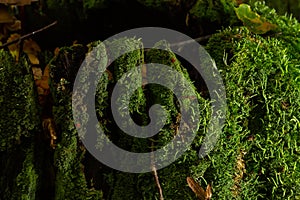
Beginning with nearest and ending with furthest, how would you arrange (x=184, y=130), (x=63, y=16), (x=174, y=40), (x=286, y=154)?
(x=184, y=130) → (x=286, y=154) → (x=174, y=40) → (x=63, y=16)

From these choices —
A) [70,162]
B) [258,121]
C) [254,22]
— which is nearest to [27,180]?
Answer: [70,162]

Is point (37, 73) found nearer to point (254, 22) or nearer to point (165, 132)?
point (165, 132)

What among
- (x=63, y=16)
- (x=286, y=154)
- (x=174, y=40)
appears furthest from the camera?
(x=63, y=16)

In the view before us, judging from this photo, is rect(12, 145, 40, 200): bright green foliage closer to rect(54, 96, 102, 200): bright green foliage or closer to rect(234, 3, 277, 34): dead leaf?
rect(54, 96, 102, 200): bright green foliage

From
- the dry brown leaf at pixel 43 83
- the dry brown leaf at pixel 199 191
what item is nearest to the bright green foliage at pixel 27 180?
the dry brown leaf at pixel 43 83

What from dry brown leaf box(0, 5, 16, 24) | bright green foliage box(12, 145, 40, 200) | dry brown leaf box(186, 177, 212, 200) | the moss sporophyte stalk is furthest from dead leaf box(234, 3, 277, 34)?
dry brown leaf box(0, 5, 16, 24)

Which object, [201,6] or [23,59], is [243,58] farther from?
[23,59]

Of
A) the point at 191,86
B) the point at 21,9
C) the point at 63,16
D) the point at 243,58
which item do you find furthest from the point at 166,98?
the point at 21,9

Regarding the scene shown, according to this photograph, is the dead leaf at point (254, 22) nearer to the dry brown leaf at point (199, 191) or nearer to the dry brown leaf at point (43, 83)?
the dry brown leaf at point (199, 191)
